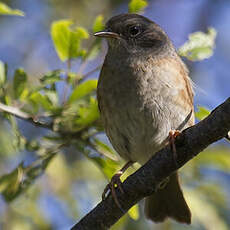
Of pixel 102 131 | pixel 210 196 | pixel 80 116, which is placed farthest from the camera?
pixel 210 196

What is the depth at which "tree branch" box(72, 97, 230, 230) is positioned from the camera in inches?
133

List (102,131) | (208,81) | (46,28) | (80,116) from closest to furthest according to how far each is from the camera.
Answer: (80,116) < (102,131) < (208,81) < (46,28)

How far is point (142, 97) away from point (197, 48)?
63 cm

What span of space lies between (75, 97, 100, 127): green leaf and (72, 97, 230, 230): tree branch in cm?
63

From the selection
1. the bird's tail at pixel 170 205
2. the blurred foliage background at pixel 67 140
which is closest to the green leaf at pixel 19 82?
the blurred foliage background at pixel 67 140

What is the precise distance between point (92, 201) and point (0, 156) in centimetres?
110

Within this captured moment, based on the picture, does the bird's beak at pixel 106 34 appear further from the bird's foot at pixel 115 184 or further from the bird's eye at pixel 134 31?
the bird's foot at pixel 115 184

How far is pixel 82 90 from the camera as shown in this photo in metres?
4.32

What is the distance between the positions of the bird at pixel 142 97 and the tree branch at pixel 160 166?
303 millimetres

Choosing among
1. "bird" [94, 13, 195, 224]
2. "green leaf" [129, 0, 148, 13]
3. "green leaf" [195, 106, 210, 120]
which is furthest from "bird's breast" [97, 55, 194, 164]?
"green leaf" [129, 0, 148, 13]

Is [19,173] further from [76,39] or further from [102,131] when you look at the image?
[76,39]

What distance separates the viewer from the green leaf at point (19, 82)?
423 centimetres

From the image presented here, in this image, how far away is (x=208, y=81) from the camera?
6.86 m

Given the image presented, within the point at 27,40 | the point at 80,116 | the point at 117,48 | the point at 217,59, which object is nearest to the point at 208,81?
the point at 217,59
